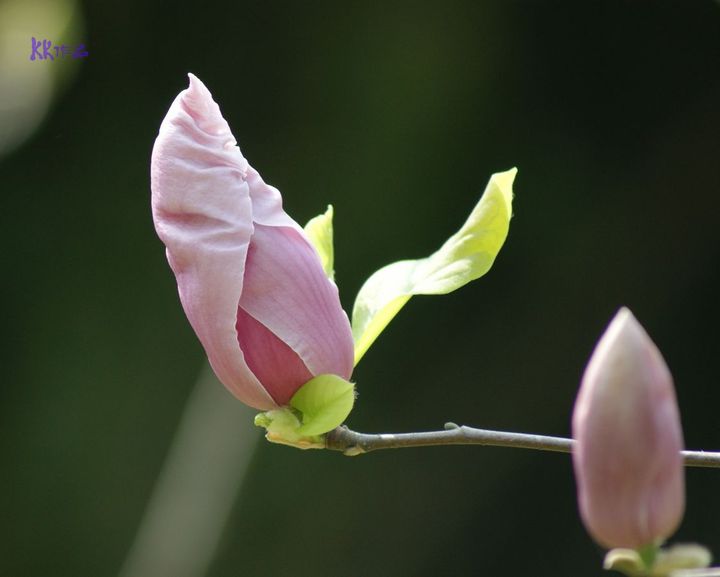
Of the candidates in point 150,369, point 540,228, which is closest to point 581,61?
point 540,228

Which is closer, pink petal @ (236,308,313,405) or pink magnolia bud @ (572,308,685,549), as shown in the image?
pink magnolia bud @ (572,308,685,549)

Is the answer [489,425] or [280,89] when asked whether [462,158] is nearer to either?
[280,89]

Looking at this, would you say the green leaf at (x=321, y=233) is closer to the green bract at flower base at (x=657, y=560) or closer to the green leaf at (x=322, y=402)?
the green leaf at (x=322, y=402)

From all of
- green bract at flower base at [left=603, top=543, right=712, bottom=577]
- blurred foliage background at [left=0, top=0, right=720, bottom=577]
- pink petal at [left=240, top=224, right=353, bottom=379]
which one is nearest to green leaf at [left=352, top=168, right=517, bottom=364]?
pink petal at [left=240, top=224, right=353, bottom=379]

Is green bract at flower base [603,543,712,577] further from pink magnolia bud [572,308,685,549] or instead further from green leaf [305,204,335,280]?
green leaf [305,204,335,280]

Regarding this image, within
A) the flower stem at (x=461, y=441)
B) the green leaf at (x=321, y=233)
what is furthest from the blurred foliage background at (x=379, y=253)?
the flower stem at (x=461, y=441)

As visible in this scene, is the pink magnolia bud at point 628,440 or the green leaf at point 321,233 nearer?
the pink magnolia bud at point 628,440

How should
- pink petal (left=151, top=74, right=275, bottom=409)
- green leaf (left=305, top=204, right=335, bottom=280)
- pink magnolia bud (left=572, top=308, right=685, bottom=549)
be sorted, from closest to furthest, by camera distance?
pink magnolia bud (left=572, top=308, right=685, bottom=549)
pink petal (left=151, top=74, right=275, bottom=409)
green leaf (left=305, top=204, right=335, bottom=280)
